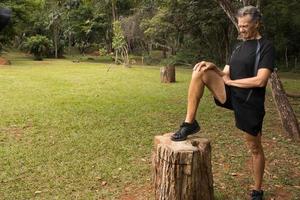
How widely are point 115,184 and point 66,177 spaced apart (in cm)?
63

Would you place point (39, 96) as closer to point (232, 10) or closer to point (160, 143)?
point (232, 10)

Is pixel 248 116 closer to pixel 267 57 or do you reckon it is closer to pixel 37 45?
pixel 267 57

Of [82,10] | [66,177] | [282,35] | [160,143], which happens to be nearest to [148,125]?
[66,177]

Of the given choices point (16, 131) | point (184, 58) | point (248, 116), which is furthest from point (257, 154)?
point (184, 58)

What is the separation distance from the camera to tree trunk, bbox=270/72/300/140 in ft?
21.2

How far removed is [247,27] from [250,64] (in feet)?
1.09

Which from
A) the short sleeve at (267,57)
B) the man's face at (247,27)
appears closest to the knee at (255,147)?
the short sleeve at (267,57)

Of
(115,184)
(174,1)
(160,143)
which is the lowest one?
(115,184)

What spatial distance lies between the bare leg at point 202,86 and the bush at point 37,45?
1164 inches

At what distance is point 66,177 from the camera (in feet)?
16.9

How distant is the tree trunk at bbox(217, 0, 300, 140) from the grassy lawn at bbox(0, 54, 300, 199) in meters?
0.21

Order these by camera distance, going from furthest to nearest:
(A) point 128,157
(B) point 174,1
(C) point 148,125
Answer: (B) point 174,1, (C) point 148,125, (A) point 128,157

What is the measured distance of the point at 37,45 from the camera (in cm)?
3225

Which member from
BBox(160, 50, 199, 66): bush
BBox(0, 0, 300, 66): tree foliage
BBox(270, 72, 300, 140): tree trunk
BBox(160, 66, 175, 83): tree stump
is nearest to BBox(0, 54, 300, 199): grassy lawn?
BBox(270, 72, 300, 140): tree trunk
